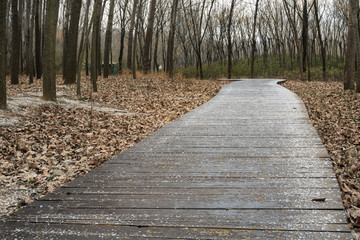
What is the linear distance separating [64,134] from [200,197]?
5.26 metres

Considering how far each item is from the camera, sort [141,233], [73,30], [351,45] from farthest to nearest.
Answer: [351,45] < [73,30] < [141,233]

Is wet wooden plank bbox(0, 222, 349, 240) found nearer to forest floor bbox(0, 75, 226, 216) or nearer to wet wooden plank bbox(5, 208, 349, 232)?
wet wooden plank bbox(5, 208, 349, 232)

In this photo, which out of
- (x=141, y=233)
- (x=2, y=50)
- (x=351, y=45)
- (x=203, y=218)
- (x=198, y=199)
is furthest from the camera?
(x=351, y=45)

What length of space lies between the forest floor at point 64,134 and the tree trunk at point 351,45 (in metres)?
7.67

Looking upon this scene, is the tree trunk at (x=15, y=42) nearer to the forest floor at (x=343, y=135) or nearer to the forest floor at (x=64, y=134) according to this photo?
the forest floor at (x=64, y=134)

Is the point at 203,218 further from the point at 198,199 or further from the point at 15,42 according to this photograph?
the point at 15,42

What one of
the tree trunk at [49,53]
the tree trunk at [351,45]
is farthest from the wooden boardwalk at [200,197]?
the tree trunk at [351,45]

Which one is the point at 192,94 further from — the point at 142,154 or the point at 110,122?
the point at 142,154

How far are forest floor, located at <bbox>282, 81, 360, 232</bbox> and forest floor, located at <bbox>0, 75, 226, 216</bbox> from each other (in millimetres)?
3800

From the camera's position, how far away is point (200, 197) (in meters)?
3.12

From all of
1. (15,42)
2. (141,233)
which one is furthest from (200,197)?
(15,42)

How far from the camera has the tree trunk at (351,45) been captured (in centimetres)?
1382

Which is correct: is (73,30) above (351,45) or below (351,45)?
above

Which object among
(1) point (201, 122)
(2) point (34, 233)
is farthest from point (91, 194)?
(1) point (201, 122)
